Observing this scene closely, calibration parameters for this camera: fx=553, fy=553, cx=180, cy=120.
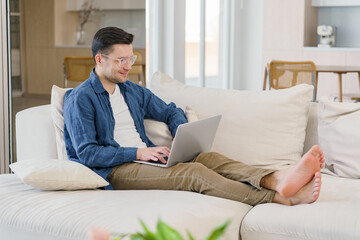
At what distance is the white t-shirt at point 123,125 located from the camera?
8.47ft

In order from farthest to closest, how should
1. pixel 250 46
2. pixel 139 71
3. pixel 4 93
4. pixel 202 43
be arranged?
pixel 250 46
pixel 202 43
pixel 139 71
pixel 4 93

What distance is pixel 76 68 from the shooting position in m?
3.56

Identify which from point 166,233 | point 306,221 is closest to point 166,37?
point 306,221

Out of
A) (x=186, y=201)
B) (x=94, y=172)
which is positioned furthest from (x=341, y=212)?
(x=94, y=172)

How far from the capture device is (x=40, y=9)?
3229mm

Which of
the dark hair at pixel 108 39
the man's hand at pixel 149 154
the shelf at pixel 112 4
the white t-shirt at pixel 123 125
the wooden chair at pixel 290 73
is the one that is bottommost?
the man's hand at pixel 149 154

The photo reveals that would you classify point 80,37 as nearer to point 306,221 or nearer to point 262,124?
point 262,124

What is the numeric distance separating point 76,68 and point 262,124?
140cm

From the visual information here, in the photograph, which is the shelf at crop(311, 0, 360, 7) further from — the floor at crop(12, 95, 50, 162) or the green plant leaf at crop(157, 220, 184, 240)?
the green plant leaf at crop(157, 220, 184, 240)

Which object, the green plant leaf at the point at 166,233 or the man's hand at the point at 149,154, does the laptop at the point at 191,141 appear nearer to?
the man's hand at the point at 149,154

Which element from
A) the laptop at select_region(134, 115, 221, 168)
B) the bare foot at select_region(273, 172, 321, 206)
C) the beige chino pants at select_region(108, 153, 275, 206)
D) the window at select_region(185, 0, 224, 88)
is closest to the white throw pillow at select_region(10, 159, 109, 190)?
the beige chino pants at select_region(108, 153, 275, 206)

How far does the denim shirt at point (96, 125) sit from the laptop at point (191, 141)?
0.44ft

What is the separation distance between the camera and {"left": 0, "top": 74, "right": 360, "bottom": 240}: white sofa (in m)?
1.90

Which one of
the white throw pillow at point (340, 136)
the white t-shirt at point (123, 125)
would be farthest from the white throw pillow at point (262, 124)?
the white t-shirt at point (123, 125)
